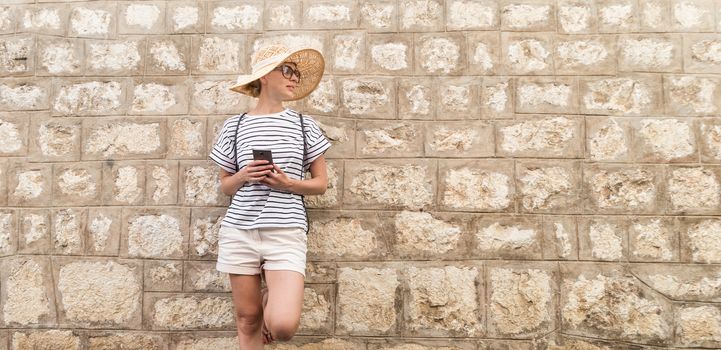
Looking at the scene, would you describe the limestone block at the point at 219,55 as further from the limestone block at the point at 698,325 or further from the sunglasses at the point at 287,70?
the limestone block at the point at 698,325

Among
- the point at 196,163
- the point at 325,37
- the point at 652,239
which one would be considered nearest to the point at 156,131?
the point at 196,163

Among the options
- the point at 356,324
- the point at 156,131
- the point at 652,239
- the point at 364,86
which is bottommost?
the point at 356,324

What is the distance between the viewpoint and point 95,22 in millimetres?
3635

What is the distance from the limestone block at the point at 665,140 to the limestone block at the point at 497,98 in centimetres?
82

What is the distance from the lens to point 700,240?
3.31 m

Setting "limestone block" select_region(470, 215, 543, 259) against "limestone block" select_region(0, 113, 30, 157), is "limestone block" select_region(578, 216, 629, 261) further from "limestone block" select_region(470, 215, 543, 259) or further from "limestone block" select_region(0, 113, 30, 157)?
"limestone block" select_region(0, 113, 30, 157)

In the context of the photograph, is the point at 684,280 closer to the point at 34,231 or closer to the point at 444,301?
the point at 444,301

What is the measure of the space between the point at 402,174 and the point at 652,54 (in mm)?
1840

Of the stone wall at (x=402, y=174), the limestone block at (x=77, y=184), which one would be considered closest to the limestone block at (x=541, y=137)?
the stone wall at (x=402, y=174)

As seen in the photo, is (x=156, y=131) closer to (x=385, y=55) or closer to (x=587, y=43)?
(x=385, y=55)

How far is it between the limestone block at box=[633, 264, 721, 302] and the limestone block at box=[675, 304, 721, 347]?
6 centimetres

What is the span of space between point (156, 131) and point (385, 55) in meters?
1.63

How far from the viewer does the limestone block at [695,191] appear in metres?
3.34

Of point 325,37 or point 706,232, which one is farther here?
point 325,37
